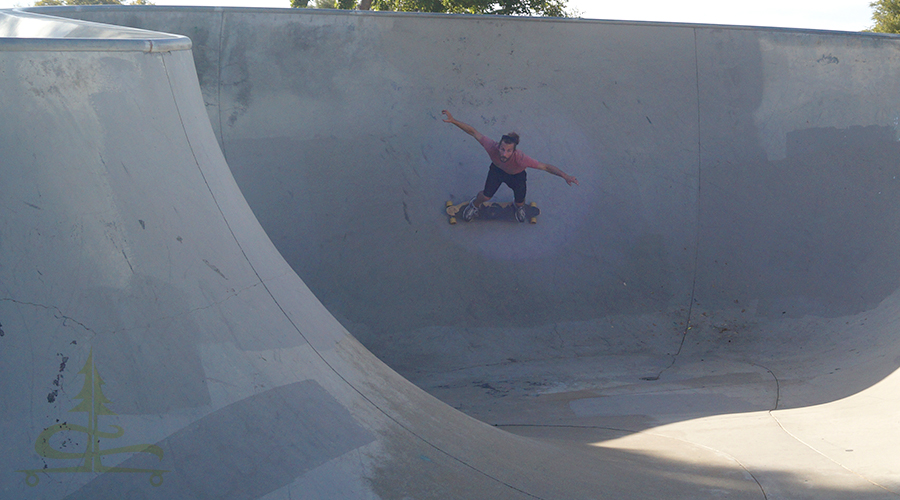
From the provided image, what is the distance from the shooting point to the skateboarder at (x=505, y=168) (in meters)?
7.26

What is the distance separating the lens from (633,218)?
25.8ft

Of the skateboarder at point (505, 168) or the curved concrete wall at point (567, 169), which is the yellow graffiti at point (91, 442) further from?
the skateboarder at point (505, 168)

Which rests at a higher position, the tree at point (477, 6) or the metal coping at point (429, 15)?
the tree at point (477, 6)

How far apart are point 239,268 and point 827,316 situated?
7.08 meters

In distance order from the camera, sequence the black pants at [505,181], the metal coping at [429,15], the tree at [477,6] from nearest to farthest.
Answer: the metal coping at [429,15], the black pants at [505,181], the tree at [477,6]

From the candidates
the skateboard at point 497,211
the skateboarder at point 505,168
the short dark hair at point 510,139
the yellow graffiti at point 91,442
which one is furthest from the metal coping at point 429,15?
the yellow graffiti at point 91,442

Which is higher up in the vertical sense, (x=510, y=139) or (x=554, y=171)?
(x=510, y=139)

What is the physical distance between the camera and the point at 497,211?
24.9 ft

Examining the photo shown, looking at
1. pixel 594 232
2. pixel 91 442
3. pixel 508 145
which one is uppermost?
pixel 508 145

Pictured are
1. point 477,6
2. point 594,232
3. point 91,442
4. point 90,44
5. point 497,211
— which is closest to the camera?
point 91,442

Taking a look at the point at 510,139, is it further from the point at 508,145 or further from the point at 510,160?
the point at 510,160

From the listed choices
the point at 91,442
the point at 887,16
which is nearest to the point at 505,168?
the point at 91,442

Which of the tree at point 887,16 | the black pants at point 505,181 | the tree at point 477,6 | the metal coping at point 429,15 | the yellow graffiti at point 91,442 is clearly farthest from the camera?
the tree at point 887,16

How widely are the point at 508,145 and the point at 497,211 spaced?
2.70 feet
